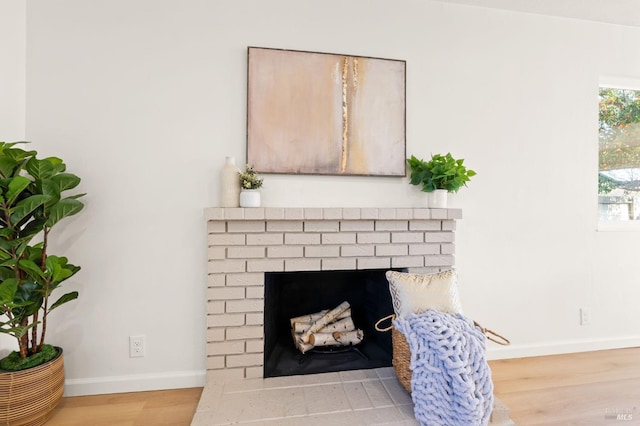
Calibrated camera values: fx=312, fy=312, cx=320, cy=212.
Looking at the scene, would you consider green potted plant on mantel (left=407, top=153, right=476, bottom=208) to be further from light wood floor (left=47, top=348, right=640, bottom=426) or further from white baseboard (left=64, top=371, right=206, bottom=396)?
white baseboard (left=64, top=371, right=206, bottom=396)

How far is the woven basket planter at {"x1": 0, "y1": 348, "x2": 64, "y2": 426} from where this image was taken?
137 centimetres

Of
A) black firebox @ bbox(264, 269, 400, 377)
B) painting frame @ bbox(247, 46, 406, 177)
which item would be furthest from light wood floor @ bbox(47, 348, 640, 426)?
painting frame @ bbox(247, 46, 406, 177)

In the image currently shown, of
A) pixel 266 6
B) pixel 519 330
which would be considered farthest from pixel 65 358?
pixel 519 330

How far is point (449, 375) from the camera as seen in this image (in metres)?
1.35

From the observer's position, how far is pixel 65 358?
174cm

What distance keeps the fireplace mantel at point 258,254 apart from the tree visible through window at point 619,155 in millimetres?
1714

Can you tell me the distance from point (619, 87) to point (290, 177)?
2656 millimetres

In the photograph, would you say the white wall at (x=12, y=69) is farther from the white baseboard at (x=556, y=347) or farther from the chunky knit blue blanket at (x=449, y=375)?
the white baseboard at (x=556, y=347)

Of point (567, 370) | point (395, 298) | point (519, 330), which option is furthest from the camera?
point (519, 330)

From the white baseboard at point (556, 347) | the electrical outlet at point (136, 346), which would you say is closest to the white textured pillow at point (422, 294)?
the white baseboard at point (556, 347)

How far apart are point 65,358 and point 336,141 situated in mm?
1991

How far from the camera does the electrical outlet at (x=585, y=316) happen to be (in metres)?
2.29

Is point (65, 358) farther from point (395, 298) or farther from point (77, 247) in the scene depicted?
point (395, 298)

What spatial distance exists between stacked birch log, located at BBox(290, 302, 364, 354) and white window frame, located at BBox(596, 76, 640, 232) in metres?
1.98
